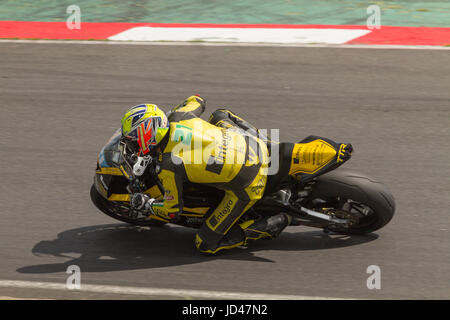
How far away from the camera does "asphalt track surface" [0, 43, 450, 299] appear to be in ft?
21.4

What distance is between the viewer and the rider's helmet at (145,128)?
621 centimetres

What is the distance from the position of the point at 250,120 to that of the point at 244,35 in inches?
131

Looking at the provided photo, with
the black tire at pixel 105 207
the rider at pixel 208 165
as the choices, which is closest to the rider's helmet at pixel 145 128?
the rider at pixel 208 165

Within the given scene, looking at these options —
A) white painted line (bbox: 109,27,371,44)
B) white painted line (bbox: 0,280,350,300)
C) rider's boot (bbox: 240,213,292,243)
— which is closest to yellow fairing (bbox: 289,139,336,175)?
rider's boot (bbox: 240,213,292,243)

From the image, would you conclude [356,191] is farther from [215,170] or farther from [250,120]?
[250,120]

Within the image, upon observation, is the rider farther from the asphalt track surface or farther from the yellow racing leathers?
the asphalt track surface

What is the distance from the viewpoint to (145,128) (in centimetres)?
621

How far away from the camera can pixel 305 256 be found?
22.1 feet

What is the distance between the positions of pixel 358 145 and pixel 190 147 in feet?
10.5

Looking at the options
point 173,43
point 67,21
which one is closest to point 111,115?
point 173,43

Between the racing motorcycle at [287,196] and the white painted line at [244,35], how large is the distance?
594 cm

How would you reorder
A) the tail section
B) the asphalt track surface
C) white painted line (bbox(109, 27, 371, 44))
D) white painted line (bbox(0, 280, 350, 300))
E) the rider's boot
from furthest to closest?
white painted line (bbox(109, 27, 371, 44)) → the rider's boot → the asphalt track surface → the tail section → white painted line (bbox(0, 280, 350, 300))

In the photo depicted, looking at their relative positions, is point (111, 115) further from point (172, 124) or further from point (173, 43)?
point (172, 124)

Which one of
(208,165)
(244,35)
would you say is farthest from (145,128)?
(244,35)
